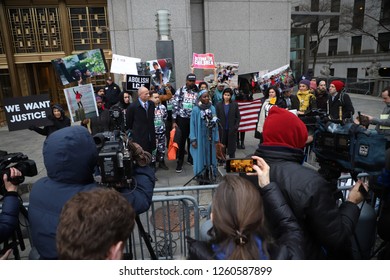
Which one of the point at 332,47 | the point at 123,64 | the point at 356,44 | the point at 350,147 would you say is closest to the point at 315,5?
the point at 356,44

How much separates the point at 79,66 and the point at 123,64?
1537mm

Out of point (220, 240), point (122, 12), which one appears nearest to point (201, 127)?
point (220, 240)

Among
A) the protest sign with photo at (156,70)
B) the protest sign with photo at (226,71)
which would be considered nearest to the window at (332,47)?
the protest sign with photo at (226,71)

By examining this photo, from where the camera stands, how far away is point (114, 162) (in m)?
1.87

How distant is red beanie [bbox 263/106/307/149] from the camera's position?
1895mm

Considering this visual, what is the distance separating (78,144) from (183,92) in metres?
4.76

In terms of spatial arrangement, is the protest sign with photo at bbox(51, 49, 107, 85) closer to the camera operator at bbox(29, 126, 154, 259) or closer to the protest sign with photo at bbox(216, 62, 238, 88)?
the protest sign with photo at bbox(216, 62, 238, 88)

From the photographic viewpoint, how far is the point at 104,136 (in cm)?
213

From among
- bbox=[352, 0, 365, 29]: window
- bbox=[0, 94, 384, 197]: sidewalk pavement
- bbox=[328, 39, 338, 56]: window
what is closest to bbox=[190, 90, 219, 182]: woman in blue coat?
bbox=[0, 94, 384, 197]: sidewalk pavement

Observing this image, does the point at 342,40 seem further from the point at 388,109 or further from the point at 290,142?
the point at 290,142

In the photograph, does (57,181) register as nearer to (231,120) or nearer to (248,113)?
(231,120)

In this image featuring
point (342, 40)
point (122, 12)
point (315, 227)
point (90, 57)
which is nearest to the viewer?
point (315, 227)

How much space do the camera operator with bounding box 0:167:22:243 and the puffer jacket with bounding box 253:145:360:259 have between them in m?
1.79

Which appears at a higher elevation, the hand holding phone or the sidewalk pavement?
the hand holding phone
